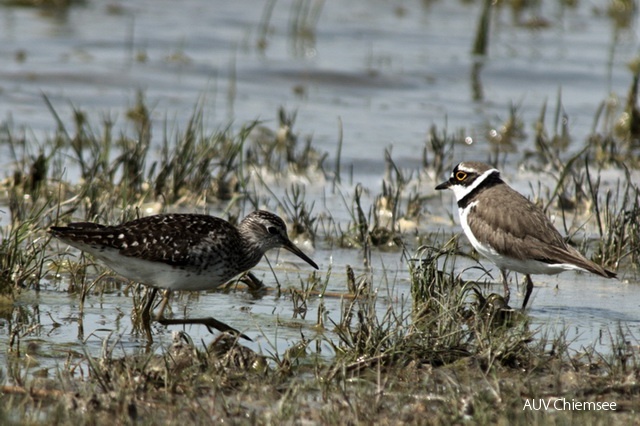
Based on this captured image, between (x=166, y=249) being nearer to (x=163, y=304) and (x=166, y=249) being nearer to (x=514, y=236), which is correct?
(x=163, y=304)

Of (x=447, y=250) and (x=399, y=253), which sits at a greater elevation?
(x=447, y=250)

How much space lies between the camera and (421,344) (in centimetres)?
672

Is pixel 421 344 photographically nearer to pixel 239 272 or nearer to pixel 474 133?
pixel 239 272

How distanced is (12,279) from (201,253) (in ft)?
4.38

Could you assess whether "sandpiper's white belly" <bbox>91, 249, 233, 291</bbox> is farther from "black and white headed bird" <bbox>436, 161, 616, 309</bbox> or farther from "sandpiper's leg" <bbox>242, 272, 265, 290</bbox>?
"black and white headed bird" <bbox>436, 161, 616, 309</bbox>

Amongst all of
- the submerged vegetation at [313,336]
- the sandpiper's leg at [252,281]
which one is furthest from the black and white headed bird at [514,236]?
the sandpiper's leg at [252,281]

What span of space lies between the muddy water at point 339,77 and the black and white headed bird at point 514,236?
35 centimetres

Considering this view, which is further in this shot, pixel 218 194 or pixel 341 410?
pixel 218 194

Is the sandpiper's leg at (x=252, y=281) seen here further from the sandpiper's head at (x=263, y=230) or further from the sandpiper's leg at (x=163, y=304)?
the sandpiper's leg at (x=163, y=304)

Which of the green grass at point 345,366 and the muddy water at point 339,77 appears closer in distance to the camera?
the green grass at point 345,366

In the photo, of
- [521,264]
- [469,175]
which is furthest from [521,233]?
[469,175]

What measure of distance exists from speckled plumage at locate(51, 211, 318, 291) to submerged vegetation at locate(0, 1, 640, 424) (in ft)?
0.96

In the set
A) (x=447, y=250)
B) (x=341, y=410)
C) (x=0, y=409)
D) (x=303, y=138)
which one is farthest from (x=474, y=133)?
(x=0, y=409)

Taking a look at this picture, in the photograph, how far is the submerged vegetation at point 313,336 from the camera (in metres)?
5.84
